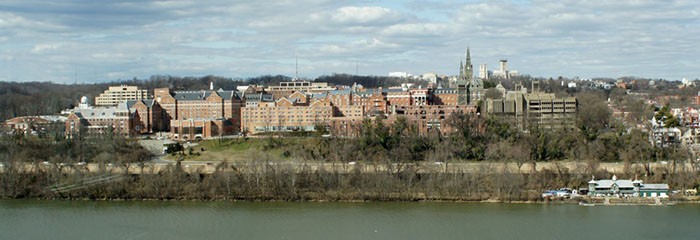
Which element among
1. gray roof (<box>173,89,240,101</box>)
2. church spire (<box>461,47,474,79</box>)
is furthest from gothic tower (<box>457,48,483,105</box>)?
gray roof (<box>173,89,240,101</box>)

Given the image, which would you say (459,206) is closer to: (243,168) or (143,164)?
(243,168)

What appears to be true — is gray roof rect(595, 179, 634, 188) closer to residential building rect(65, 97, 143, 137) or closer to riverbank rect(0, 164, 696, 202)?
riverbank rect(0, 164, 696, 202)

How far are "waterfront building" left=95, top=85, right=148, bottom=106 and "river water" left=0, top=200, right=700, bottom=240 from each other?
27782mm

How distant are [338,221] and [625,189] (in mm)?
8121

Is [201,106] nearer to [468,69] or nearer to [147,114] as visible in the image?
[147,114]

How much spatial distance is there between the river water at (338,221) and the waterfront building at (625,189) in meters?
1.18

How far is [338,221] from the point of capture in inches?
762

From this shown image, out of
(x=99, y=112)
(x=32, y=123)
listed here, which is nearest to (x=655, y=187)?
(x=99, y=112)

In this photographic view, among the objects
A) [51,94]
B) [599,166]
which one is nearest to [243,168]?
[599,166]

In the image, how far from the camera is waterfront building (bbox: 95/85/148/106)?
49.8 m

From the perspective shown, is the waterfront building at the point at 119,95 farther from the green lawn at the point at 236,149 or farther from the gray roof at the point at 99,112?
the green lawn at the point at 236,149

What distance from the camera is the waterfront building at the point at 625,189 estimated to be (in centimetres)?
2250

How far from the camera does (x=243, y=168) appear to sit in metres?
24.4

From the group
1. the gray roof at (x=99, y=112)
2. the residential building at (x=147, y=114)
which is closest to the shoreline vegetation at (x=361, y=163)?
the gray roof at (x=99, y=112)
